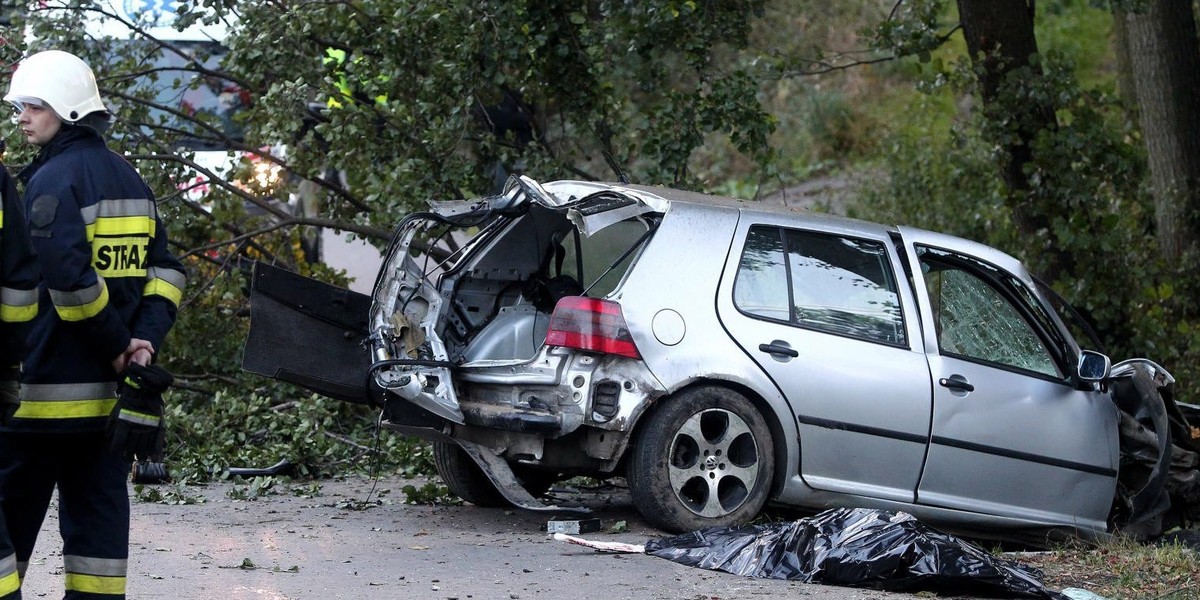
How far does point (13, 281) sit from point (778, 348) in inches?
140

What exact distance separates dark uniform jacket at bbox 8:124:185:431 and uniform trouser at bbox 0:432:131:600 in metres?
0.09

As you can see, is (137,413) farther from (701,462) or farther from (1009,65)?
(1009,65)

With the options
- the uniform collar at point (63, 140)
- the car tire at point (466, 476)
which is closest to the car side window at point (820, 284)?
the car tire at point (466, 476)

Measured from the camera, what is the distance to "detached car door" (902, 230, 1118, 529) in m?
6.67

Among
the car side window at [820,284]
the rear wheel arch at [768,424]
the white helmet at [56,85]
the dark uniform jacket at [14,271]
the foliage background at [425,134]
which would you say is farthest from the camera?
the foliage background at [425,134]

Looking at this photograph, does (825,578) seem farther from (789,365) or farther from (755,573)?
(789,365)

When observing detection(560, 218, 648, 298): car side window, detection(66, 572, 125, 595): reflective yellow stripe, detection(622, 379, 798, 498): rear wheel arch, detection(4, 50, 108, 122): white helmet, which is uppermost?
detection(4, 50, 108, 122): white helmet

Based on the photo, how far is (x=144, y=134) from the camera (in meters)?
9.44

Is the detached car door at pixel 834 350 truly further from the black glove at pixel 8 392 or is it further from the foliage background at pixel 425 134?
the black glove at pixel 8 392

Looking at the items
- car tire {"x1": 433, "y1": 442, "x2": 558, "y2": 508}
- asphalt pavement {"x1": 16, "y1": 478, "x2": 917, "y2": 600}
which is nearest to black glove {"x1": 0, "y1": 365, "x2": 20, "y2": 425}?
asphalt pavement {"x1": 16, "y1": 478, "x2": 917, "y2": 600}

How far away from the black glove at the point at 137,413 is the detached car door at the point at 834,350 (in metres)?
2.82

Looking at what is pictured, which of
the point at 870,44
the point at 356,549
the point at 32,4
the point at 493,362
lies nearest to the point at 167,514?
the point at 356,549

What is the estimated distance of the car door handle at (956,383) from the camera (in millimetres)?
6629

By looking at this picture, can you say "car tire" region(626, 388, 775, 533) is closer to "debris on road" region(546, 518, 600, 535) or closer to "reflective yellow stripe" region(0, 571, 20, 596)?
"debris on road" region(546, 518, 600, 535)
